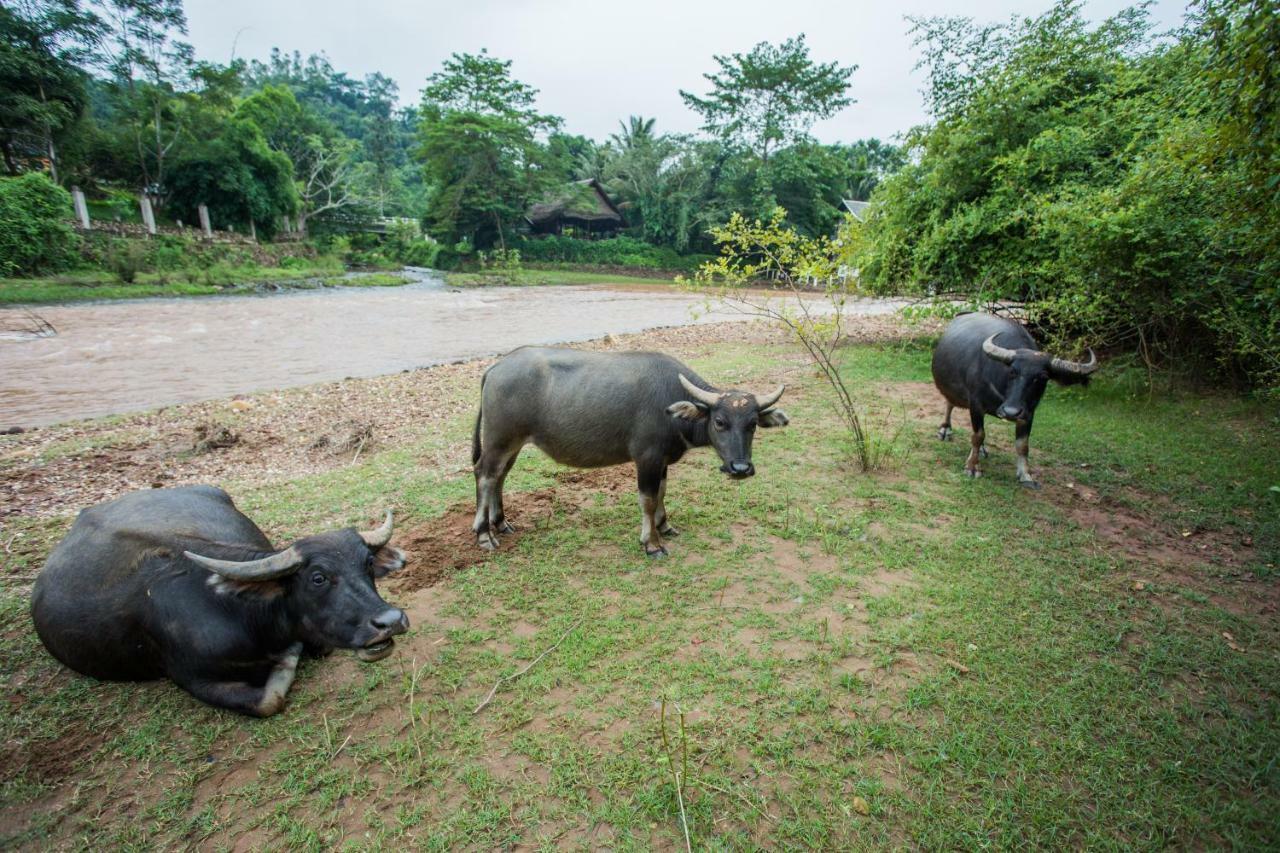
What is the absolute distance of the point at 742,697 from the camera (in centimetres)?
A: 308

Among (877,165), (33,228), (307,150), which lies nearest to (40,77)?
(33,228)

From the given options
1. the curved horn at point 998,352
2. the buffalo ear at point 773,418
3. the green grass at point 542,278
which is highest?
the green grass at point 542,278

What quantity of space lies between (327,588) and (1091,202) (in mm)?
9923

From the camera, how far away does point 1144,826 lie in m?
2.40

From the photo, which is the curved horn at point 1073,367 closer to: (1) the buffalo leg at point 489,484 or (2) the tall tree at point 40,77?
(1) the buffalo leg at point 489,484

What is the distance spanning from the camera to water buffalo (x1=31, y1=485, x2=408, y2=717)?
2762 mm

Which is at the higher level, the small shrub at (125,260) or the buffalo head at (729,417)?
the small shrub at (125,260)

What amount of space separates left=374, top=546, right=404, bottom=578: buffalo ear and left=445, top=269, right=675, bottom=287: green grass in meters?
35.0

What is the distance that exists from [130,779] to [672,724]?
8.32 feet

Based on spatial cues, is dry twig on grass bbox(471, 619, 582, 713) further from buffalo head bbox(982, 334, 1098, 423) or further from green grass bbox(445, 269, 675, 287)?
green grass bbox(445, 269, 675, 287)

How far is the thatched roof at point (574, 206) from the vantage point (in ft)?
150

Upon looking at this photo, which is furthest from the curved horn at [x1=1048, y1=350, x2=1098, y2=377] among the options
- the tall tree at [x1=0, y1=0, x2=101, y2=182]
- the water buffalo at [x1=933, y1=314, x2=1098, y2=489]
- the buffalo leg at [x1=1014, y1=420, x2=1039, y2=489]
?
the tall tree at [x1=0, y1=0, x2=101, y2=182]

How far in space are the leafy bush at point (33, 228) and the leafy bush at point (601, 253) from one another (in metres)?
26.8

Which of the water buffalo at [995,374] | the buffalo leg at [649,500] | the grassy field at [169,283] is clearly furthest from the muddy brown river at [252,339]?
the water buffalo at [995,374]
